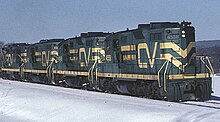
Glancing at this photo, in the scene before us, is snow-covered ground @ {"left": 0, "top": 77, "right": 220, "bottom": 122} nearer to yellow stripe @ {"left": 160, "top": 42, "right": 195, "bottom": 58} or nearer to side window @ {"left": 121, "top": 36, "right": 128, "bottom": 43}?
yellow stripe @ {"left": 160, "top": 42, "right": 195, "bottom": 58}

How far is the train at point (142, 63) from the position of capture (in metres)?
16.6

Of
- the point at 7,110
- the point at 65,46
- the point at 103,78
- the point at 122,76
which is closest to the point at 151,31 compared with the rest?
the point at 122,76

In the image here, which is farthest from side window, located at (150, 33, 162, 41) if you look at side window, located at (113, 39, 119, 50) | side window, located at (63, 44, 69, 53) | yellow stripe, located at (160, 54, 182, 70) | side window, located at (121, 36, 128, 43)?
side window, located at (63, 44, 69, 53)

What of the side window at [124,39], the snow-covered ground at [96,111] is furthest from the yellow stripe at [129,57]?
the snow-covered ground at [96,111]

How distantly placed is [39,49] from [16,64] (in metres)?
5.66

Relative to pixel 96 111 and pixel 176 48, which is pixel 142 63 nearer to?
pixel 176 48

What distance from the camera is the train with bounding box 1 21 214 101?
54.4 ft

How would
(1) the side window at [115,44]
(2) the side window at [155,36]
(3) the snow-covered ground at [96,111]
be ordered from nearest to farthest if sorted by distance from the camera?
(3) the snow-covered ground at [96,111] < (2) the side window at [155,36] < (1) the side window at [115,44]

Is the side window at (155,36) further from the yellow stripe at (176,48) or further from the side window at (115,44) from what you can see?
the side window at (115,44)

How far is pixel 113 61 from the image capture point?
21281 mm

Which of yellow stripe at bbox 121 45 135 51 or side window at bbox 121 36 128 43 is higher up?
side window at bbox 121 36 128 43

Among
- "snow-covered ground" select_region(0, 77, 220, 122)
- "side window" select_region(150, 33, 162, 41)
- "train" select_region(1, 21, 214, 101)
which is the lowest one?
"snow-covered ground" select_region(0, 77, 220, 122)

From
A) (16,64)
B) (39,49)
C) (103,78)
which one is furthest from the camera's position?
(16,64)

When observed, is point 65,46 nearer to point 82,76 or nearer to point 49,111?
point 82,76
